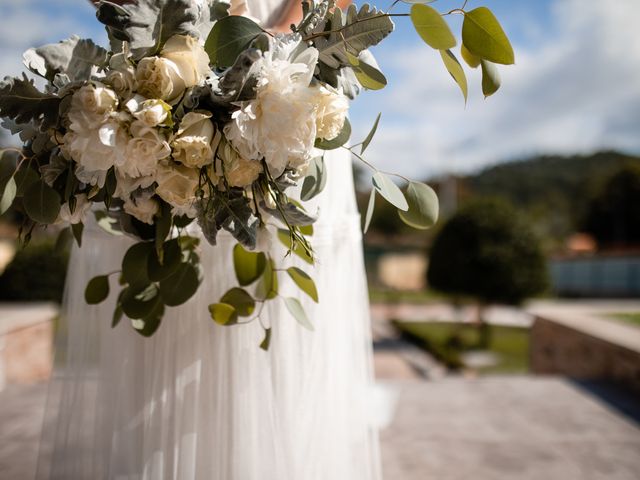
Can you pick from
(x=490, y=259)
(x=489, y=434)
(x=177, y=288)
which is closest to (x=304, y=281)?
(x=177, y=288)

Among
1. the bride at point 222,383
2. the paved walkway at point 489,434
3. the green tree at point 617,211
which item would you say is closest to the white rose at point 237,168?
the bride at point 222,383

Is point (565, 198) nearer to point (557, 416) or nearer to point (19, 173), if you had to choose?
point (557, 416)

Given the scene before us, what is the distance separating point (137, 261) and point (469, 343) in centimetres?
841

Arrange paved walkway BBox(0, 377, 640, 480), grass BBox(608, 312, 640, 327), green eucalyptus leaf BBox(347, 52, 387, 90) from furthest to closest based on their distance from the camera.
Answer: grass BBox(608, 312, 640, 327)
paved walkway BBox(0, 377, 640, 480)
green eucalyptus leaf BBox(347, 52, 387, 90)

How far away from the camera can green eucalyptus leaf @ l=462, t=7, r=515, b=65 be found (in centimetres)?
55

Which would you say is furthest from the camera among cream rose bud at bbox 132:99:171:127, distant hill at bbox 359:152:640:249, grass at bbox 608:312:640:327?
distant hill at bbox 359:152:640:249

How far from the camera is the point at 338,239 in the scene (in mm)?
955

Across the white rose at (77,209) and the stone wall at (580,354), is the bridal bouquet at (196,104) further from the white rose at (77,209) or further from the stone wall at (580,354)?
the stone wall at (580,354)

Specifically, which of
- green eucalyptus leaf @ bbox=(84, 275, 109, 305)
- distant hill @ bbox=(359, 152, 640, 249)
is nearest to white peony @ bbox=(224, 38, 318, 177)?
green eucalyptus leaf @ bbox=(84, 275, 109, 305)

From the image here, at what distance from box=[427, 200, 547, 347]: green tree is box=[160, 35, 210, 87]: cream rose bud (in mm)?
6789

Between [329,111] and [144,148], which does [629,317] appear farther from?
[144,148]

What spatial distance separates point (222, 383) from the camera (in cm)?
87

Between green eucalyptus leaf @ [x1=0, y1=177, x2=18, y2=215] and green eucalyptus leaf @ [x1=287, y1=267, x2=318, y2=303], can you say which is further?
green eucalyptus leaf @ [x1=287, y1=267, x2=318, y2=303]

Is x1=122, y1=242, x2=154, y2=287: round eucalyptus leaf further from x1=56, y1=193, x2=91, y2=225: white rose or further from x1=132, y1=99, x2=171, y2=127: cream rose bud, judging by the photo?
x1=132, y1=99, x2=171, y2=127: cream rose bud
